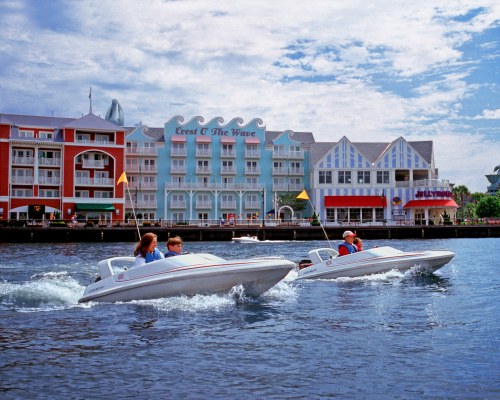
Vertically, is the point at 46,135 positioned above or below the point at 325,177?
above

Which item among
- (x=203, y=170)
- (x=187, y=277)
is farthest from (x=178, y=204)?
(x=187, y=277)

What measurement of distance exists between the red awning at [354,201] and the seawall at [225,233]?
44.0 feet

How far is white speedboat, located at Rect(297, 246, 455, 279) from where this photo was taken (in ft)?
67.2

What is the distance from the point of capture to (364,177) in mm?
81125

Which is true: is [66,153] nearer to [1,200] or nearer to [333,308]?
[1,200]

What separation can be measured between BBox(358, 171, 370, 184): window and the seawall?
51.8 ft

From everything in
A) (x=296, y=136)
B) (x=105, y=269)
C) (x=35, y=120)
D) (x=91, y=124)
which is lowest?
(x=105, y=269)

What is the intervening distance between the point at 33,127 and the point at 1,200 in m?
10.4

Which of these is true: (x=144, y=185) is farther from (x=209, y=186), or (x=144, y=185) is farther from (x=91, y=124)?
(x=91, y=124)

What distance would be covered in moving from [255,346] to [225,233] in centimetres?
5200

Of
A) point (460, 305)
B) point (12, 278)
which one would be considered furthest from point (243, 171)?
point (460, 305)

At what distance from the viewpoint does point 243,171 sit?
81.1 m

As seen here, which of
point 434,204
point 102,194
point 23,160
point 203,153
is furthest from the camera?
point 203,153

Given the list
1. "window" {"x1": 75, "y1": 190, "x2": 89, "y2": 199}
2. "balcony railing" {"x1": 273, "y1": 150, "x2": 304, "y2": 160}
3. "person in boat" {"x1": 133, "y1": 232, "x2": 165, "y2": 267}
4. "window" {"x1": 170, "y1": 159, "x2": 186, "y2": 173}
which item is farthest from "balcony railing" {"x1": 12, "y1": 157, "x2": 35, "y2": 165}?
"person in boat" {"x1": 133, "y1": 232, "x2": 165, "y2": 267}
